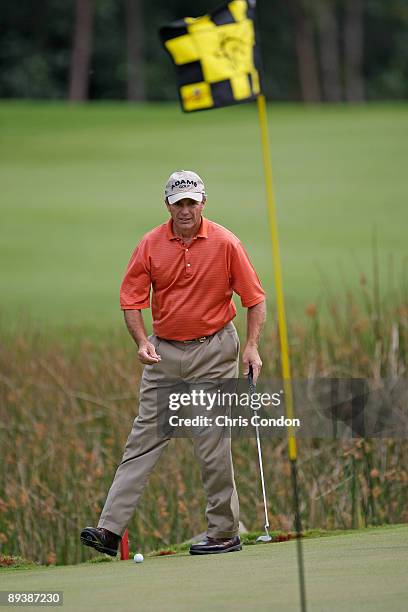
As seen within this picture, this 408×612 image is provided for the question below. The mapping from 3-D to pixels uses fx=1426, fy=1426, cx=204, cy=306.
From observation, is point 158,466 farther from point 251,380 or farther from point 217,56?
point 217,56

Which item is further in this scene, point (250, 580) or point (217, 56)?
point (217, 56)

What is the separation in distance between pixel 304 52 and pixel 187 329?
122ft

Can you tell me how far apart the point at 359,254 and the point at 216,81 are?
6.84 m

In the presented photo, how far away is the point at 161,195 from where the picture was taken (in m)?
14.3

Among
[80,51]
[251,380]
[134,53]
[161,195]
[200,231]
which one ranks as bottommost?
[251,380]

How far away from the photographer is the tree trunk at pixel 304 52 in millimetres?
41594

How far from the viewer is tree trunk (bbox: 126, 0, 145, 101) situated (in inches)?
1527

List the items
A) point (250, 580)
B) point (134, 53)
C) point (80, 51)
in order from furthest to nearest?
point (134, 53)
point (80, 51)
point (250, 580)

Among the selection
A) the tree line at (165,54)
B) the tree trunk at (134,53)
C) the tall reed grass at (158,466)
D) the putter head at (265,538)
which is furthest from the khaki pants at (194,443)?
the tree trunk at (134,53)

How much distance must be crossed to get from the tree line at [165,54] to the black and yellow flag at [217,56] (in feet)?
97.4

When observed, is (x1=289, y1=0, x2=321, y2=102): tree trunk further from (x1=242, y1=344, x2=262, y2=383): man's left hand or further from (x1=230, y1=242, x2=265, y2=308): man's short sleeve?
(x1=242, y1=344, x2=262, y2=383): man's left hand

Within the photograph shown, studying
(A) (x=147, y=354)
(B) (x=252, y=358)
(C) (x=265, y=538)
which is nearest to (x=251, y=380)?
(B) (x=252, y=358)

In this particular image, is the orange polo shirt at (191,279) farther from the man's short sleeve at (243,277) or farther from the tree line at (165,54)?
the tree line at (165,54)

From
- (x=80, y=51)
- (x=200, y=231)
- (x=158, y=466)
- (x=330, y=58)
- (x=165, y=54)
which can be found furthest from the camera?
(x=330, y=58)
